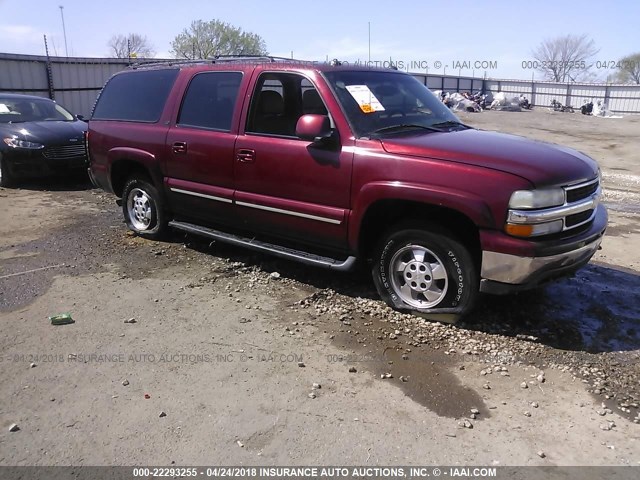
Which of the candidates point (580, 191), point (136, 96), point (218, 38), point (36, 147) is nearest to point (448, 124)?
point (580, 191)

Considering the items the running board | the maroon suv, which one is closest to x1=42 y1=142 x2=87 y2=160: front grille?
the maroon suv

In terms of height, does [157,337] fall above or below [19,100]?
below

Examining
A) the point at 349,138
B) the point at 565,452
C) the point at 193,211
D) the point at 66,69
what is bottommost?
the point at 565,452

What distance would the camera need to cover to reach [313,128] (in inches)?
164

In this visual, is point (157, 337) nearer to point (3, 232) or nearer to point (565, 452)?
point (565, 452)

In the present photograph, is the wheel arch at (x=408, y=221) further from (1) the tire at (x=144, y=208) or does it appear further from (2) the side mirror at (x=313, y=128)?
(1) the tire at (x=144, y=208)

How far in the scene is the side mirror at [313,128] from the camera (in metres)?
4.17

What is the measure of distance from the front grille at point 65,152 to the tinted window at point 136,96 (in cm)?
327

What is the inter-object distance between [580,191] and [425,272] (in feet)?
4.16

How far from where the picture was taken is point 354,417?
10.0 feet

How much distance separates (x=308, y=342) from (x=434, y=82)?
44994 millimetres

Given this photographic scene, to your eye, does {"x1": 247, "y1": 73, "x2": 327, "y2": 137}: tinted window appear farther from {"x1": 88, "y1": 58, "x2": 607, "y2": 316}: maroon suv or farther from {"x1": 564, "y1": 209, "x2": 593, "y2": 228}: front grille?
{"x1": 564, "y1": 209, "x2": 593, "y2": 228}: front grille

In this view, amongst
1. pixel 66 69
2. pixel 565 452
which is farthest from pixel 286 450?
pixel 66 69

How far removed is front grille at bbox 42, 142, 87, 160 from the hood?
7303 mm
